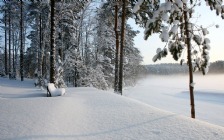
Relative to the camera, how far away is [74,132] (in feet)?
20.9

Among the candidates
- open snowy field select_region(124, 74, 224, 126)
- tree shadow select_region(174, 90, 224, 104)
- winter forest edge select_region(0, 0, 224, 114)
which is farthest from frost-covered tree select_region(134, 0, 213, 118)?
tree shadow select_region(174, 90, 224, 104)

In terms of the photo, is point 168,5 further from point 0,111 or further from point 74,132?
point 0,111

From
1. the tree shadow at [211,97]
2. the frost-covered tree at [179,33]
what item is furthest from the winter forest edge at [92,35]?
the tree shadow at [211,97]

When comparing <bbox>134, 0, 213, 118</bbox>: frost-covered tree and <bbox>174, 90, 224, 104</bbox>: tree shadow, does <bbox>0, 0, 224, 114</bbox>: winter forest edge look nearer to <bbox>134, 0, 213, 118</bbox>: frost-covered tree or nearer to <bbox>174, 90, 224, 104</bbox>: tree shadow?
<bbox>134, 0, 213, 118</bbox>: frost-covered tree

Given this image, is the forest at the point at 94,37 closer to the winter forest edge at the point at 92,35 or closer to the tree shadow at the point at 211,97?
the winter forest edge at the point at 92,35

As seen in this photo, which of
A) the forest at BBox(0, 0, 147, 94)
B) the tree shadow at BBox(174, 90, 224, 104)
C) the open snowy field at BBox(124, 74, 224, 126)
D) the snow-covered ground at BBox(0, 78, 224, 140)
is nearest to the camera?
the snow-covered ground at BBox(0, 78, 224, 140)

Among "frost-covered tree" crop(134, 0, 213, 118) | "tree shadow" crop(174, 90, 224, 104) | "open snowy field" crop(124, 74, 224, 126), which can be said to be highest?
"frost-covered tree" crop(134, 0, 213, 118)

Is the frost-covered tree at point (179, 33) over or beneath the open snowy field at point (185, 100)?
over

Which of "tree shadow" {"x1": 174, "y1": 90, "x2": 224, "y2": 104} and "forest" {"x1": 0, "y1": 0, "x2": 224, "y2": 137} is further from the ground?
"forest" {"x1": 0, "y1": 0, "x2": 224, "y2": 137}

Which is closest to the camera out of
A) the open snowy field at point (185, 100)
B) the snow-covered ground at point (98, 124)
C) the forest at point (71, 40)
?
the snow-covered ground at point (98, 124)

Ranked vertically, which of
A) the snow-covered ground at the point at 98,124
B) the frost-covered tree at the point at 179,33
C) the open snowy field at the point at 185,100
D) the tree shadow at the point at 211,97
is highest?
the frost-covered tree at the point at 179,33

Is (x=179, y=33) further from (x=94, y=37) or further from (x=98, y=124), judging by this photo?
(x=94, y=37)

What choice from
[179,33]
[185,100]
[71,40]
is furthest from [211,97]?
[179,33]

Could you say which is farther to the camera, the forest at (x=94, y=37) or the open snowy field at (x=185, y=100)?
the open snowy field at (x=185, y=100)
